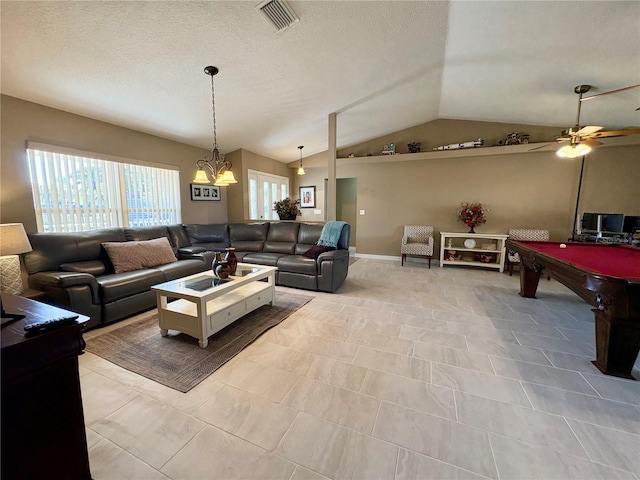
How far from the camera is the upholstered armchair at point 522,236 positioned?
4742 mm

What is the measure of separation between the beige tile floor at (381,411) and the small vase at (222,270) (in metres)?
0.80

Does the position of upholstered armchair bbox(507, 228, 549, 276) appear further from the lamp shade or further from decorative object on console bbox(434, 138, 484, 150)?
the lamp shade

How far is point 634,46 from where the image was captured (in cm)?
243

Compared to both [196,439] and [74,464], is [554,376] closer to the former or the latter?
[196,439]

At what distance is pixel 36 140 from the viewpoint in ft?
9.56

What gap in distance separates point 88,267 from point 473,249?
20.3 feet

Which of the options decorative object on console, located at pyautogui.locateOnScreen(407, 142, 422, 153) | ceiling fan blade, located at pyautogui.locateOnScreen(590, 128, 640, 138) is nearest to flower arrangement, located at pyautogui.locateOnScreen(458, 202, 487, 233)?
decorative object on console, located at pyautogui.locateOnScreen(407, 142, 422, 153)

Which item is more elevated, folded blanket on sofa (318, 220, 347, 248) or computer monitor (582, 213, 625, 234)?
computer monitor (582, 213, 625, 234)

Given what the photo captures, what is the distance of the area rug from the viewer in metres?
1.91

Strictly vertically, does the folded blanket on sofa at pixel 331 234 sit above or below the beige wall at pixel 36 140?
below

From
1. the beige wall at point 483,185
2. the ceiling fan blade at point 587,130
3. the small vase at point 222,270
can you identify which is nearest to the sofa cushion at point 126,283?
the small vase at point 222,270

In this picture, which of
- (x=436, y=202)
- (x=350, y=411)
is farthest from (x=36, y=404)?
(x=436, y=202)

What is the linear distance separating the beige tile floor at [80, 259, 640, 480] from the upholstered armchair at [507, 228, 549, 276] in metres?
2.28

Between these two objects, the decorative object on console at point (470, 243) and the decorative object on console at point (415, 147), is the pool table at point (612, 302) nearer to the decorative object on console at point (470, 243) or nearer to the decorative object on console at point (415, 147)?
the decorative object on console at point (470, 243)
